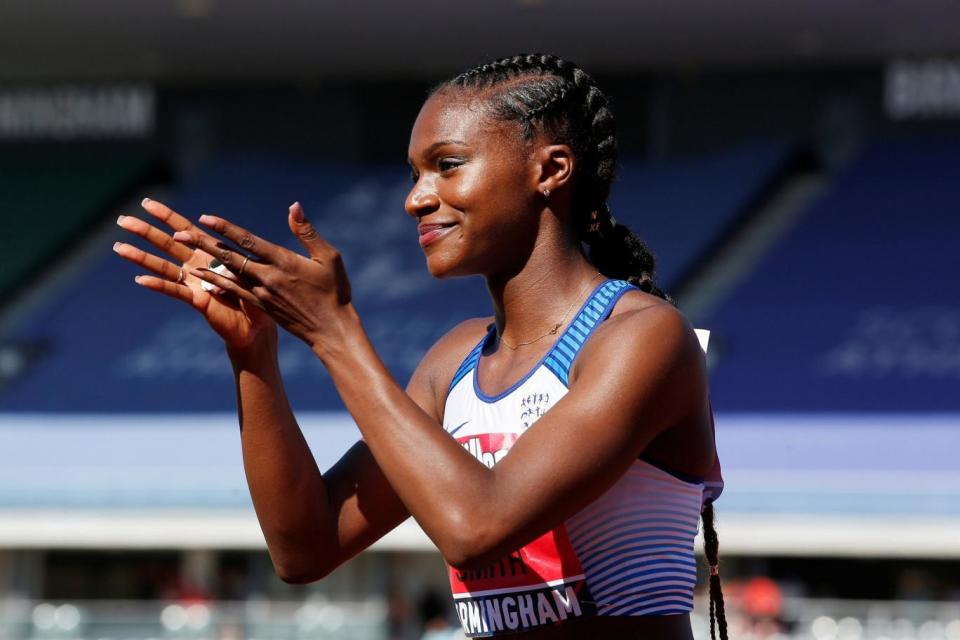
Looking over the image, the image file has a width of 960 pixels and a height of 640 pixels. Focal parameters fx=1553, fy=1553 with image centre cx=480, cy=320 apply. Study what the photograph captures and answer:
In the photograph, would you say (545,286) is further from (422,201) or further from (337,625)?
(337,625)

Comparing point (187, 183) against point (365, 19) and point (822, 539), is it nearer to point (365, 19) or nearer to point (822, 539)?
point (365, 19)

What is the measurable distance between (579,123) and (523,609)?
747 mm

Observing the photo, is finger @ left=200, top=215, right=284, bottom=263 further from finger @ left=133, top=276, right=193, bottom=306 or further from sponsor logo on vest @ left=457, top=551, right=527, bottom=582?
sponsor logo on vest @ left=457, top=551, right=527, bottom=582

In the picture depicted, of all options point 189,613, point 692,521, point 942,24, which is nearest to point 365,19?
point 942,24

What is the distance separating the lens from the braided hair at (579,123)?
2.36 meters

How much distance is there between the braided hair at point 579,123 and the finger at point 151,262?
50 centimetres

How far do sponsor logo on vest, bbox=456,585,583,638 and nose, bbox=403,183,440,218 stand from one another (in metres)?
0.58

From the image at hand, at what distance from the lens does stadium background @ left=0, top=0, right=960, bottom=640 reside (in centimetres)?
1141

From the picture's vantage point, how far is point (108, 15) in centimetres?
1465

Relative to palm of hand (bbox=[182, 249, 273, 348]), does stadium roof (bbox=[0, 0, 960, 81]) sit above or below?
above

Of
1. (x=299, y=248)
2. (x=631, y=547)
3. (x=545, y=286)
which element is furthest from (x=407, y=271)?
(x=631, y=547)

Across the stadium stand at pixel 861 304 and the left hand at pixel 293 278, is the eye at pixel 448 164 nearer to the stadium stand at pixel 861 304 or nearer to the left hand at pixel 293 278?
the left hand at pixel 293 278

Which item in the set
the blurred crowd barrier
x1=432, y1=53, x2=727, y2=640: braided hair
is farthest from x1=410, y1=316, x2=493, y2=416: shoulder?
the blurred crowd barrier

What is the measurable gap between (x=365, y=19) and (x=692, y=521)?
12.6 meters
